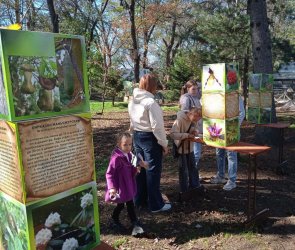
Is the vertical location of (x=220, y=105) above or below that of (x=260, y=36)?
below

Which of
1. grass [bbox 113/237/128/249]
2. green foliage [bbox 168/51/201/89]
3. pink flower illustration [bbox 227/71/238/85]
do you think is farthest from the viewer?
green foliage [bbox 168/51/201/89]

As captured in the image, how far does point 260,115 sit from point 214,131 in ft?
7.56

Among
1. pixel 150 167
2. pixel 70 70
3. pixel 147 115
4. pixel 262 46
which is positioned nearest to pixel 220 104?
pixel 147 115

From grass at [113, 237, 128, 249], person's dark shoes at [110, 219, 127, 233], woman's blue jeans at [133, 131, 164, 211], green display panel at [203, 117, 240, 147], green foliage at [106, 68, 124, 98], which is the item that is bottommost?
grass at [113, 237, 128, 249]

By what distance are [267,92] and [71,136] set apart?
15.4ft

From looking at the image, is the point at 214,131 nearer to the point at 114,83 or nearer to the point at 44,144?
the point at 44,144

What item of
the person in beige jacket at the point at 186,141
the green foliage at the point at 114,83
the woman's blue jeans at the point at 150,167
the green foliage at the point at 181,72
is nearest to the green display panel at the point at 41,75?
the woman's blue jeans at the point at 150,167

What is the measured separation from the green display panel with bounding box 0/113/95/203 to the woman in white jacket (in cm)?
173

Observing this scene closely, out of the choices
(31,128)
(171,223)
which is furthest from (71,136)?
(171,223)

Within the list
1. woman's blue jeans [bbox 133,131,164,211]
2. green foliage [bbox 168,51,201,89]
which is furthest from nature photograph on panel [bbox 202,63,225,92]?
green foliage [bbox 168,51,201,89]

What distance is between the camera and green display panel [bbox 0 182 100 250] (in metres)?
2.07

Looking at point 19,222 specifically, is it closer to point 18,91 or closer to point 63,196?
point 63,196

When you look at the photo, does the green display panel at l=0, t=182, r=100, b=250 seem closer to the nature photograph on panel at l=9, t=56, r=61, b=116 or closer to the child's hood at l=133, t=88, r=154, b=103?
the nature photograph on panel at l=9, t=56, r=61, b=116

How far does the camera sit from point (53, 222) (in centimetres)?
218
